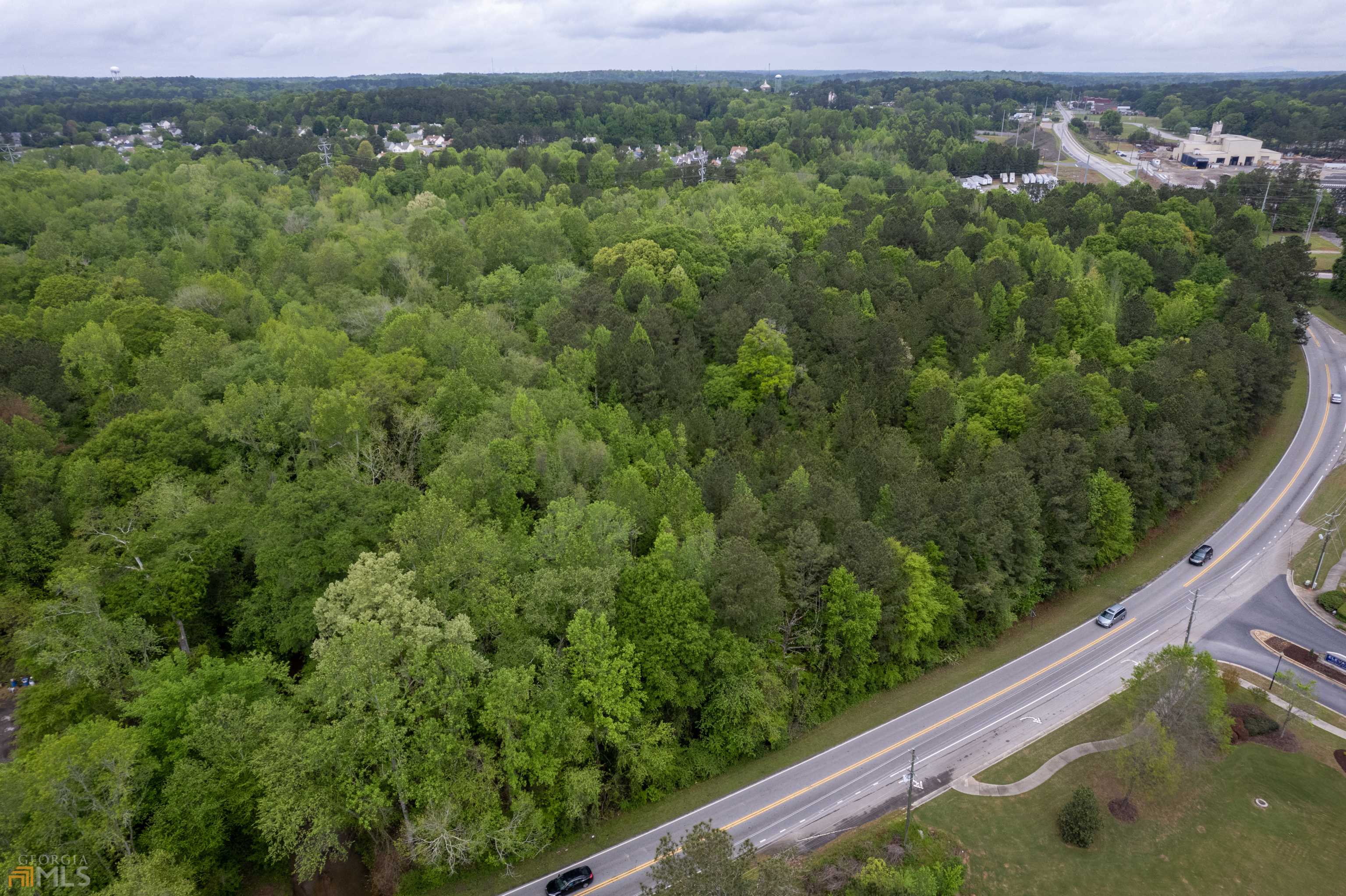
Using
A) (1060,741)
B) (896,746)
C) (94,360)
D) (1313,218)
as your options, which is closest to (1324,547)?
(1060,741)

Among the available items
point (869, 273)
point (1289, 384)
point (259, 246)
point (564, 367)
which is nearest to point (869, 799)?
point (564, 367)

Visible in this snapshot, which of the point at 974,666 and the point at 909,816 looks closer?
the point at 909,816

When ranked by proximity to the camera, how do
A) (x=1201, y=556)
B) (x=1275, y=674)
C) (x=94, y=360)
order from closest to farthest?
(x=1275, y=674)
(x=94, y=360)
(x=1201, y=556)

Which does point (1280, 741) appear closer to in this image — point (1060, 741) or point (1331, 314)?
point (1060, 741)

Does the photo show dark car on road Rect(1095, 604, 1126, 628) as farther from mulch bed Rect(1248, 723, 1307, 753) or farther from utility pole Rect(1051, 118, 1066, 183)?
utility pole Rect(1051, 118, 1066, 183)

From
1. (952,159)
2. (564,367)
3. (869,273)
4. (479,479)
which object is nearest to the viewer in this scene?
(479,479)

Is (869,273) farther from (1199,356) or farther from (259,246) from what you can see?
(259,246)
